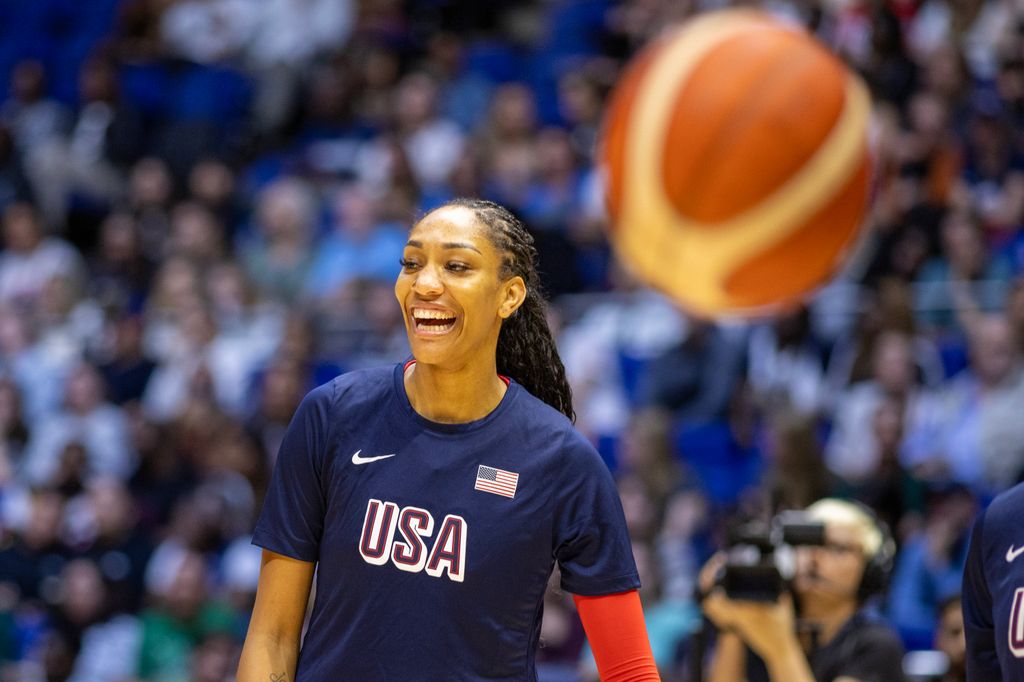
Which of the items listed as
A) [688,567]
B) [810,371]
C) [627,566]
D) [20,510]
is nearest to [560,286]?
[810,371]

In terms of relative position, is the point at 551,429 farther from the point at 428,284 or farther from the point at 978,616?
the point at 978,616

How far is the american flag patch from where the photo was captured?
8.73 feet

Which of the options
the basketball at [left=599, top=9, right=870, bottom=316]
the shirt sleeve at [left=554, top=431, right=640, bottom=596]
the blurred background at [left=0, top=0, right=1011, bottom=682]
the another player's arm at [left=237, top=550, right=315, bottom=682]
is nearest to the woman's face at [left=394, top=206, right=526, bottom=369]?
the shirt sleeve at [left=554, top=431, right=640, bottom=596]

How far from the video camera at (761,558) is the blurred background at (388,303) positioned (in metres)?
1.13

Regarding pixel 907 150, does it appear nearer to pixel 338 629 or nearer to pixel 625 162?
pixel 625 162

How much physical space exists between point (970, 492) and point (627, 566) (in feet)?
12.9

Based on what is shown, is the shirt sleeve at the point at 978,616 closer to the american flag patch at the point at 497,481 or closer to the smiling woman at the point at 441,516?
the smiling woman at the point at 441,516

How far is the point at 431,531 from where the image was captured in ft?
8.59

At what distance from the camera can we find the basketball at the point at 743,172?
18.6 ft

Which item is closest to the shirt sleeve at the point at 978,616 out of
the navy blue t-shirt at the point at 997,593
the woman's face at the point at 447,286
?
the navy blue t-shirt at the point at 997,593

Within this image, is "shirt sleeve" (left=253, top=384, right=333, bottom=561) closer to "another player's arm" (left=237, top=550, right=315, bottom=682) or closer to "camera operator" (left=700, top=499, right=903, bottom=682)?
"another player's arm" (left=237, top=550, right=315, bottom=682)

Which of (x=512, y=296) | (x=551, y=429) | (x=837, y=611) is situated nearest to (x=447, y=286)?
(x=512, y=296)

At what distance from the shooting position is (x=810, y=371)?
25.1ft

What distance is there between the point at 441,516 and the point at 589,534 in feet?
0.80
